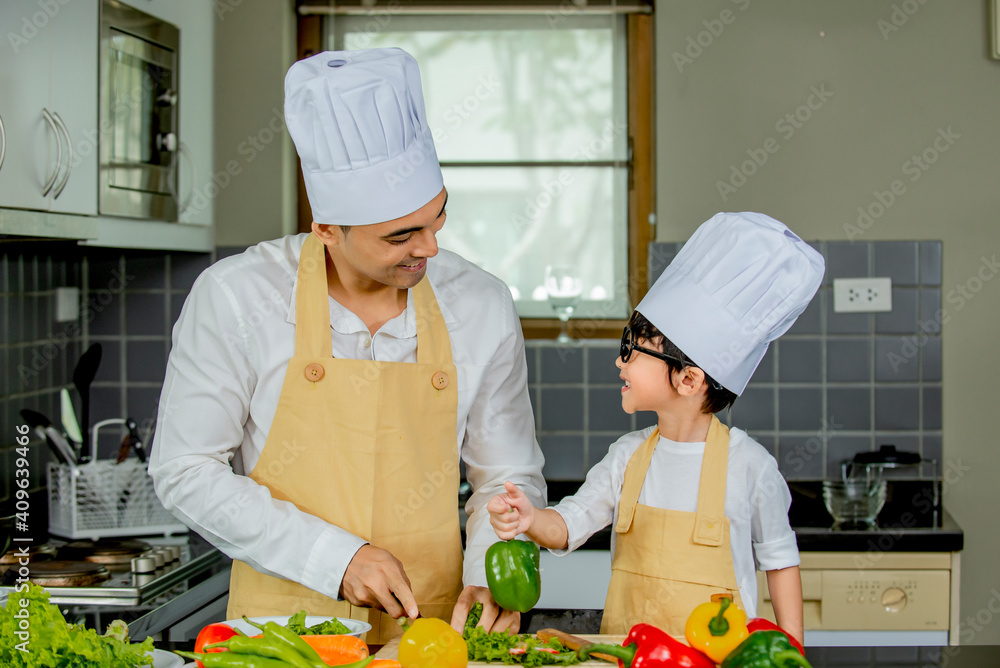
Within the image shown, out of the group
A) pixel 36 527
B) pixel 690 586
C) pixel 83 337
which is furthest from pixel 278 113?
pixel 690 586

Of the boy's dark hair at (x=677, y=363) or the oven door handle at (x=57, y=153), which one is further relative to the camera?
the oven door handle at (x=57, y=153)

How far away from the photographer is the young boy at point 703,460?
4.20ft

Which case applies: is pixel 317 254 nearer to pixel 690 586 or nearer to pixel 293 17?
pixel 690 586

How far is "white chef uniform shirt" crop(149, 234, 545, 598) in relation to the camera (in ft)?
4.05

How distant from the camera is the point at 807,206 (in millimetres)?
2549

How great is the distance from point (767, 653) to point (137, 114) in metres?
1.77

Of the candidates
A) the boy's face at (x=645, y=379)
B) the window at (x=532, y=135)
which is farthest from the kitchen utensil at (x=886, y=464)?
the boy's face at (x=645, y=379)

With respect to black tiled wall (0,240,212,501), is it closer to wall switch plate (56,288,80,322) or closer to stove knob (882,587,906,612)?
wall switch plate (56,288,80,322)

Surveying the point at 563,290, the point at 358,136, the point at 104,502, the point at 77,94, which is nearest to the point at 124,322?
the point at 104,502

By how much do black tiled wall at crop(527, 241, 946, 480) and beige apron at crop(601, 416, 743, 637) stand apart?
1261mm

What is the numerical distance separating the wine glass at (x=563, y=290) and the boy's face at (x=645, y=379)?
1.27m

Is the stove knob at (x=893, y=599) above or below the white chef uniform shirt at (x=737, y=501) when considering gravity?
below

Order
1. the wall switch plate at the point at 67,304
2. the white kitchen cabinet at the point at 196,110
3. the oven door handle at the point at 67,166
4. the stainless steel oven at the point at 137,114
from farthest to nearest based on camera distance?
1. the wall switch plate at the point at 67,304
2. the white kitchen cabinet at the point at 196,110
3. the stainless steel oven at the point at 137,114
4. the oven door handle at the point at 67,166

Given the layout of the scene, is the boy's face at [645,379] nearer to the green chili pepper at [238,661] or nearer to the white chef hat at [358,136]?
the white chef hat at [358,136]
